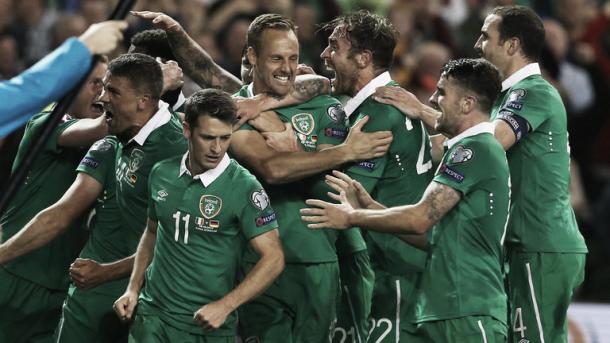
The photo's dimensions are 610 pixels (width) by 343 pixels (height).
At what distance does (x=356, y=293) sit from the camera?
26.2ft

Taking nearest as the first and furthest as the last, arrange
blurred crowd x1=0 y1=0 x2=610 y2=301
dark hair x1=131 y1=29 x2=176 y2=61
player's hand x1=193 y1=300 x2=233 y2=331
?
1. player's hand x1=193 y1=300 x2=233 y2=331
2. dark hair x1=131 y1=29 x2=176 y2=61
3. blurred crowd x1=0 y1=0 x2=610 y2=301

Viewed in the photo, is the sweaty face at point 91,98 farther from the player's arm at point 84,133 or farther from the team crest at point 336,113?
the team crest at point 336,113

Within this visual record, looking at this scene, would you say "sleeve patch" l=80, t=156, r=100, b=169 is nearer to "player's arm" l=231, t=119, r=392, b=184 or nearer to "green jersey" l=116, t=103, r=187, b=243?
"green jersey" l=116, t=103, r=187, b=243

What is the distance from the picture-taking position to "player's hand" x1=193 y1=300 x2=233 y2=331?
6.79 meters

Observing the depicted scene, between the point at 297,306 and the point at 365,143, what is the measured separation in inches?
41.3

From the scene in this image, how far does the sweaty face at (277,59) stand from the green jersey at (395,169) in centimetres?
51

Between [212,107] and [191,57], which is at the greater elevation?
[212,107]

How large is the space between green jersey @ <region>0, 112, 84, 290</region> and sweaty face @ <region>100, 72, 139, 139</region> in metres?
0.77

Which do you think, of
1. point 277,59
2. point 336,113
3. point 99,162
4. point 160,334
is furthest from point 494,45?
point 160,334

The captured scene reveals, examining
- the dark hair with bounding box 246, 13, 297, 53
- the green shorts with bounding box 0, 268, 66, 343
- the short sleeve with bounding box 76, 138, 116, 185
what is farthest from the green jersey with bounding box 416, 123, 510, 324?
the green shorts with bounding box 0, 268, 66, 343

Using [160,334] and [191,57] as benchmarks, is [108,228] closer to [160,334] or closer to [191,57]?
[160,334]

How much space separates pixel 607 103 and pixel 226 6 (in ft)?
14.8

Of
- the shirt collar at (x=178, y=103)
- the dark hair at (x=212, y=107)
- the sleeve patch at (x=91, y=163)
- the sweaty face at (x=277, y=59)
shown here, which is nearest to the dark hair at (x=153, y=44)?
the shirt collar at (x=178, y=103)

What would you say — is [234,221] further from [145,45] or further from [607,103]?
[607,103]
